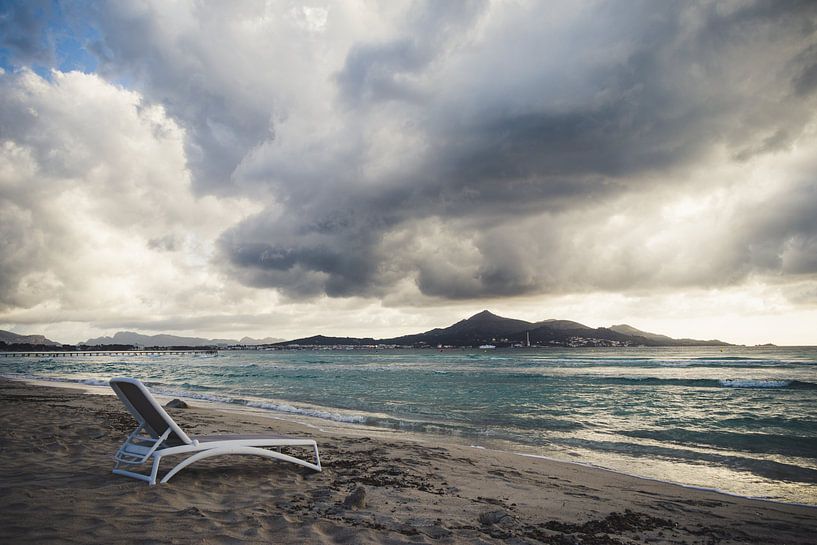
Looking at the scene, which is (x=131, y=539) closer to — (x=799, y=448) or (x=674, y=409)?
(x=799, y=448)

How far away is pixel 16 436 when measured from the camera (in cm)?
837

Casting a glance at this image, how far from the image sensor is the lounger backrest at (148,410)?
548cm

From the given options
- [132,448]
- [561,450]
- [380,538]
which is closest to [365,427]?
[561,450]

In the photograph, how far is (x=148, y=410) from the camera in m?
5.72

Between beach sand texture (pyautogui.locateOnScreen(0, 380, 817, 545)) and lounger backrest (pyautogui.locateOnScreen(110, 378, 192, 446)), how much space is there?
1.78ft

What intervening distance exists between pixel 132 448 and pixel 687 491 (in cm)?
843

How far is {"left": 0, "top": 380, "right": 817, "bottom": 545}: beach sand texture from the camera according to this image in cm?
414

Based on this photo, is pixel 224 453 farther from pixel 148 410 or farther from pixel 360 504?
pixel 360 504

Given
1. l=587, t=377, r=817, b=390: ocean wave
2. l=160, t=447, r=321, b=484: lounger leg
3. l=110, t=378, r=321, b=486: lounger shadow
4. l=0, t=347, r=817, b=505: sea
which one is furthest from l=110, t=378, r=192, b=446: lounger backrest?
l=587, t=377, r=817, b=390: ocean wave

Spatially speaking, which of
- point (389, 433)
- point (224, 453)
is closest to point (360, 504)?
point (224, 453)

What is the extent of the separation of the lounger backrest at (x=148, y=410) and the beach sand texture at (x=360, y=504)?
1.78 feet

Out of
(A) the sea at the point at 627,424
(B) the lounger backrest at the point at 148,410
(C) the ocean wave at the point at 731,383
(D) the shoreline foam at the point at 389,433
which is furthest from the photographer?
(C) the ocean wave at the point at 731,383

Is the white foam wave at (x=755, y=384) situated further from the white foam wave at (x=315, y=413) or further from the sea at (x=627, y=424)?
the white foam wave at (x=315, y=413)

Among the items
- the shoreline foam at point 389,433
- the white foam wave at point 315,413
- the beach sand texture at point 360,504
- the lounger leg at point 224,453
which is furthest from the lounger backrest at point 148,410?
the white foam wave at point 315,413
